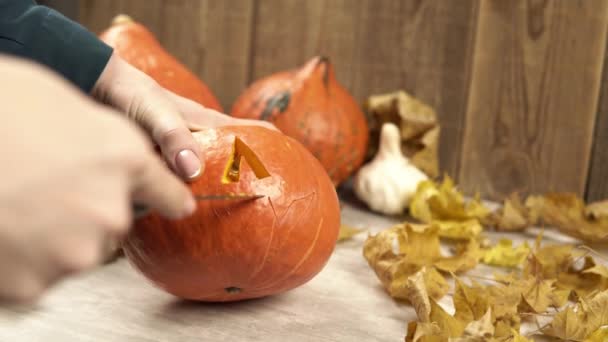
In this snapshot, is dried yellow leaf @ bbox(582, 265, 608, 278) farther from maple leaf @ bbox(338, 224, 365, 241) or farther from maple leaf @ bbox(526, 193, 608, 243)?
maple leaf @ bbox(338, 224, 365, 241)

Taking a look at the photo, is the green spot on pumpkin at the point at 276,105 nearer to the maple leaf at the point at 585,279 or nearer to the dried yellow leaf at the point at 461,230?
the dried yellow leaf at the point at 461,230

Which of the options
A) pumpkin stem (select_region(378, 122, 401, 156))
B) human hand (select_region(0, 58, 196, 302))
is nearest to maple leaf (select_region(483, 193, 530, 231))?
pumpkin stem (select_region(378, 122, 401, 156))

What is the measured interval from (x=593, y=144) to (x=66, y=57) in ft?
3.73

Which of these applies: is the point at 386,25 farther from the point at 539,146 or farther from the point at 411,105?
the point at 539,146

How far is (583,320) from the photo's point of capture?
0.97 m

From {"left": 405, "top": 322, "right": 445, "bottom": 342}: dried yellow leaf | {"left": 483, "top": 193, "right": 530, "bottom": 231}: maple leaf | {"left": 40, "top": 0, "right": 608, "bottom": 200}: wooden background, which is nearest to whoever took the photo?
{"left": 405, "top": 322, "right": 445, "bottom": 342}: dried yellow leaf

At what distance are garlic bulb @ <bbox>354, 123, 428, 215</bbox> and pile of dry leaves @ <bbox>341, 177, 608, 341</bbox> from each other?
0.12ft

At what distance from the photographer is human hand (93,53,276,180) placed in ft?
3.06

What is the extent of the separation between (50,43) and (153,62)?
385 mm

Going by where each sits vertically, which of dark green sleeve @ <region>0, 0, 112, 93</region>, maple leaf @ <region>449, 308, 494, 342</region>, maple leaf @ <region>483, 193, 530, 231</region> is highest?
dark green sleeve @ <region>0, 0, 112, 93</region>

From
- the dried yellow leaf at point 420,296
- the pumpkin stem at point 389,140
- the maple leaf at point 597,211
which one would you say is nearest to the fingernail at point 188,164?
the dried yellow leaf at point 420,296

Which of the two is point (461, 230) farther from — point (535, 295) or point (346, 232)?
point (535, 295)

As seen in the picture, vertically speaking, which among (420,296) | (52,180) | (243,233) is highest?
(52,180)

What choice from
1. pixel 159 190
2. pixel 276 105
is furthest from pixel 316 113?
pixel 159 190
